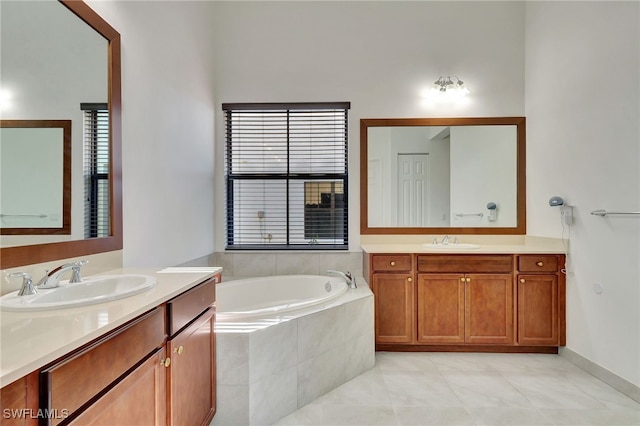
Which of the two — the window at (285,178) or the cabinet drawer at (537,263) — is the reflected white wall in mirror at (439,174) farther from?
the cabinet drawer at (537,263)

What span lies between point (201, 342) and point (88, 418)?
26.3 inches

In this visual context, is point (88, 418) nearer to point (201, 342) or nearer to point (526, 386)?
point (201, 342)

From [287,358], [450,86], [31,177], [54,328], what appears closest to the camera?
[54,328]

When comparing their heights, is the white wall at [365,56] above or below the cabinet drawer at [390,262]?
above

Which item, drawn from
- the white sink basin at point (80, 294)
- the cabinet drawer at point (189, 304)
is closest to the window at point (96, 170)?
the white sink basin at point (80, 294)

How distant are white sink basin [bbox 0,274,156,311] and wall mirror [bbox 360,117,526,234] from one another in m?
2.16

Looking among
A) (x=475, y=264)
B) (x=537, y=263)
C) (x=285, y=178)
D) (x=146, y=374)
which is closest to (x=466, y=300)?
(x=475, y=264)

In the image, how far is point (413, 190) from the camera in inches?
121

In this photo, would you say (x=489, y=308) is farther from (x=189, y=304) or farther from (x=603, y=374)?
(x=189, y=304)

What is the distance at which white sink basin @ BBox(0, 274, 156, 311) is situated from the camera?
3.05ft

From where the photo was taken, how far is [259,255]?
308 centimetres

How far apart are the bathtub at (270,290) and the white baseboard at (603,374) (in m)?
1.81

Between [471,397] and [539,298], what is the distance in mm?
1112

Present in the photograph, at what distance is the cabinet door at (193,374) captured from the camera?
1169mm
